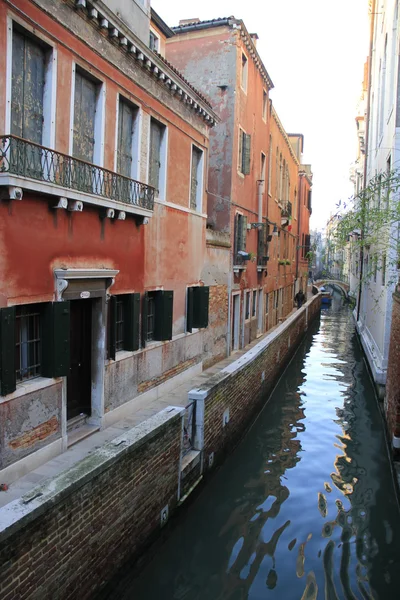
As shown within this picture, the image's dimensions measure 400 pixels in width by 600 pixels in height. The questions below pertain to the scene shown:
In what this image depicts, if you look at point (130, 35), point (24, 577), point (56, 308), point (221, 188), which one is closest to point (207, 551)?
point (24, 577)

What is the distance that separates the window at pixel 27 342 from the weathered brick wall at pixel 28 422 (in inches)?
11.0

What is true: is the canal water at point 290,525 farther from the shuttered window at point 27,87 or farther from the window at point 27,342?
the shuttered window at point 27,87

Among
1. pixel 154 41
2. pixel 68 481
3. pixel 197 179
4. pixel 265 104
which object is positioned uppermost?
pixel 265 104

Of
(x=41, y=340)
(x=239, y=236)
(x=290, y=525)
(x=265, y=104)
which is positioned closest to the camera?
(x=41, y=340)

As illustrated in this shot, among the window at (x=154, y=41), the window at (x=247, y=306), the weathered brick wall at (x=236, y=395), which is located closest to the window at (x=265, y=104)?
the window at (x=247, y=306)

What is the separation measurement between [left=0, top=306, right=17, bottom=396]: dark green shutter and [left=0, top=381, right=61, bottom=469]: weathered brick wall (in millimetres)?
208

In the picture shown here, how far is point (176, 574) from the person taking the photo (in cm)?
521

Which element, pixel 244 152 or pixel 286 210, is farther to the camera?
pixel 286 210

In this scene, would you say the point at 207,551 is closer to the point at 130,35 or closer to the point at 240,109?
A: the point at 130,35

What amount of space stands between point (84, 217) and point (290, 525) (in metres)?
4.79

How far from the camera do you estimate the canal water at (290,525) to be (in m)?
5.13

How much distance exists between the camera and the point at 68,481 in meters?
3.93

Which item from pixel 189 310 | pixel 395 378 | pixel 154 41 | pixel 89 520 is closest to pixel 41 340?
pixel 89 520

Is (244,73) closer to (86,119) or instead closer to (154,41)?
(154,41)
